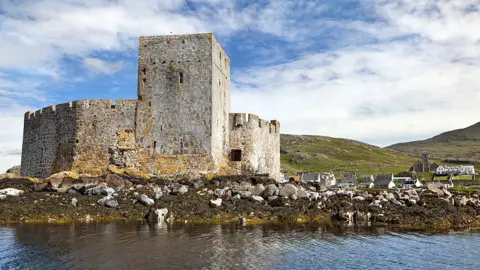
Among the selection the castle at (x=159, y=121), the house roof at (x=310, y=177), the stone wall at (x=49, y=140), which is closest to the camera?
the castle at (x=159, y=121)

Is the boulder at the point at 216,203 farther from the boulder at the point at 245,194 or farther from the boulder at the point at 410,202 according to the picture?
the boulder at the point at 410,202

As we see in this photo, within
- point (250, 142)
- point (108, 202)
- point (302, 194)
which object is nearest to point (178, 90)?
point (250, 142)

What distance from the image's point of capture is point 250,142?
31.5 metres

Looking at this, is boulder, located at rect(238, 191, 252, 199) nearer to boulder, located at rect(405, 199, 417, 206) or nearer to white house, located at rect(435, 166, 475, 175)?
boulder, located at rect(405, 199, 417, 206)

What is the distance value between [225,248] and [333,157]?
389 feet

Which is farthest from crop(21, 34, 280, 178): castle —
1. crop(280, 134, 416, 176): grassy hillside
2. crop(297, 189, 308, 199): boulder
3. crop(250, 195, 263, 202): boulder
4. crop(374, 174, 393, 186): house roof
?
crop(280, 134, 416, 176): grassy hillside

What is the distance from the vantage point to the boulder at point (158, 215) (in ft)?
70.0

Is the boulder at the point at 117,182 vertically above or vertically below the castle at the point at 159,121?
below

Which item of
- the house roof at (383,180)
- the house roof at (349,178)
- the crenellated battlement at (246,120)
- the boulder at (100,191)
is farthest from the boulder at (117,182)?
the house roof at (349,178)

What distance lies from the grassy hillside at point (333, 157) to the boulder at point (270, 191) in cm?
7043

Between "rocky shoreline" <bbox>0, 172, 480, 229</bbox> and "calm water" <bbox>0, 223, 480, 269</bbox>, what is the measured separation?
2267mm

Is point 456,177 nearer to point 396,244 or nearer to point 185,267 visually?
point 396,244

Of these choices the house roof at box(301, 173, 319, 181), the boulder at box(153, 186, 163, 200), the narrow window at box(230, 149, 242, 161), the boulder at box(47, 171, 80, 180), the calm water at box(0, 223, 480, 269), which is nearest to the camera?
the calm water at box(0, 223, 480, 269)

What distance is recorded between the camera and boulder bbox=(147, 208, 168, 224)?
21328 mm
